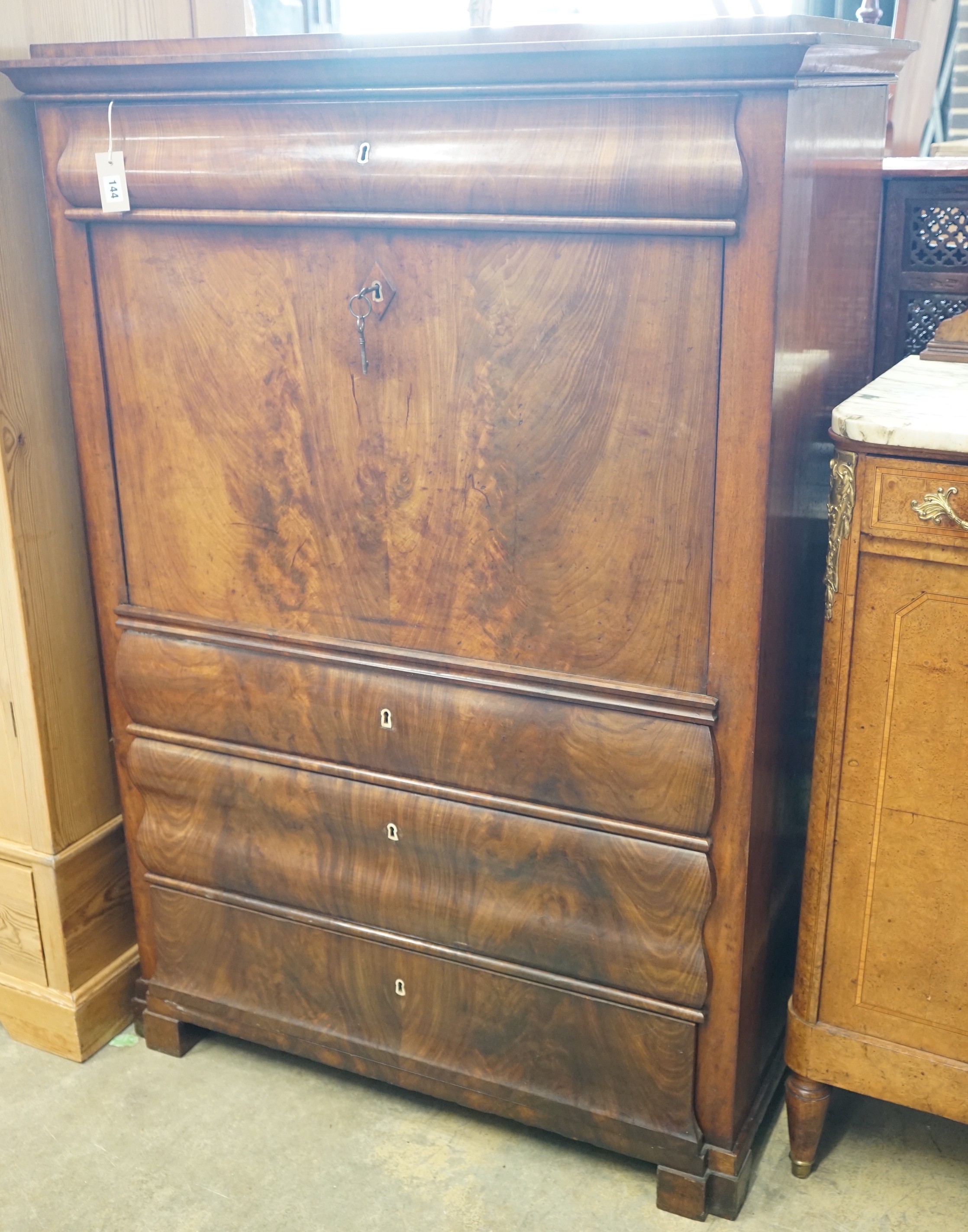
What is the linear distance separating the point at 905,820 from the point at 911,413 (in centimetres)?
53

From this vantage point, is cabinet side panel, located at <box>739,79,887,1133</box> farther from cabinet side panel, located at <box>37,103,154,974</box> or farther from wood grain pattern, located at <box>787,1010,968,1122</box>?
cabinet side panel, located at <box>37,103,154,974</box>

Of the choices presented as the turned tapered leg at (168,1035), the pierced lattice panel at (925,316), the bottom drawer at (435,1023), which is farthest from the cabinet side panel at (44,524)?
the pierced lattice panel at (925,316)

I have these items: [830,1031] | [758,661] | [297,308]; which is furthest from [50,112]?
[830,1031]

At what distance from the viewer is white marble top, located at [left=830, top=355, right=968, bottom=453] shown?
1404 millimetres

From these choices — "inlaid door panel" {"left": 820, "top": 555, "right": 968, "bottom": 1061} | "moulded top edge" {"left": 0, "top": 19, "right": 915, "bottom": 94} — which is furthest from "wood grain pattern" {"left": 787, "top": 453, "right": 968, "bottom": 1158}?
"moulded top edge" {"left": 0, "top": 19, "right": 915, "bottom": 94}

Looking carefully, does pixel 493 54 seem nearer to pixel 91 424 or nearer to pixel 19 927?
pixel 91 424

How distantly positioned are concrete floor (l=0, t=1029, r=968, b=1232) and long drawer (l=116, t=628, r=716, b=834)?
609 millimetres

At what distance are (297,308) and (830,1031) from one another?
126 cm

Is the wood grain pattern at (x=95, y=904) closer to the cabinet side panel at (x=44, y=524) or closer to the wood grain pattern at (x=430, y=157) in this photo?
the cabinet side panel at (x=44, y=524)

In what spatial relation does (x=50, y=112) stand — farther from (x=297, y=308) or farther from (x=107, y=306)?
(x=297, y=308)

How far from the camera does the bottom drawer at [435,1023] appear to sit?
1.74 m

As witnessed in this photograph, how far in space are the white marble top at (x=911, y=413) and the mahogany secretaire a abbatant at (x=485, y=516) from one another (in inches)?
3.0

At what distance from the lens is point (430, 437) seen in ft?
5.29

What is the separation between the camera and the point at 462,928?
5.89 ft
